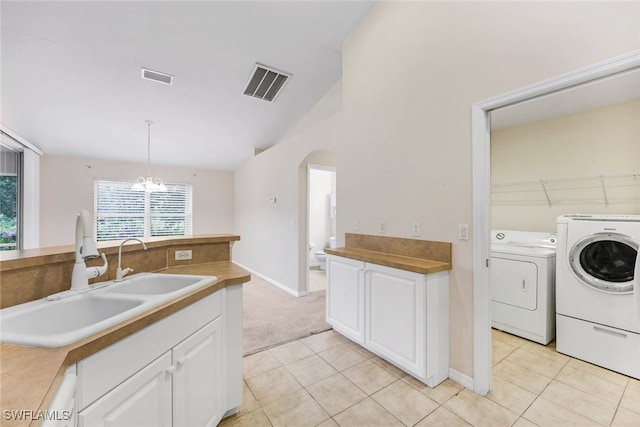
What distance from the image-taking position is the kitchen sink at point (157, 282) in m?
1.52

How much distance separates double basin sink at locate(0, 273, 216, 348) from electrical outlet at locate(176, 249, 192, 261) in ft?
1.30

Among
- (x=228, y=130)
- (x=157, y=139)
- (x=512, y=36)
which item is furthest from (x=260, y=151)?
(x=512, y=36)

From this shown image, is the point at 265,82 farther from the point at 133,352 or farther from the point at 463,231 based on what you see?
the point at 133,352

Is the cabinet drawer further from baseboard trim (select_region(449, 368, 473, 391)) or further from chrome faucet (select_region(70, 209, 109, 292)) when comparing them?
baseboard trim (select_region(449, 368, 473, 391))

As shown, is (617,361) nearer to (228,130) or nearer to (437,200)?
(437,200)

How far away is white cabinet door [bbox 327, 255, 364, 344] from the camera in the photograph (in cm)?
244

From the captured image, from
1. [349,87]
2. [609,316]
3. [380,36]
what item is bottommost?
[609,316]

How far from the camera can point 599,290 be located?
7.16 ft

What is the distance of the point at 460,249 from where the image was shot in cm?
201

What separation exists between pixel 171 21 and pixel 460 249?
10.8 ft

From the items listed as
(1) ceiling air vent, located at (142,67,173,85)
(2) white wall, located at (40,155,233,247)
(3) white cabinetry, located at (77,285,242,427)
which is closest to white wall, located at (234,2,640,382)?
(3) white cabinetry, located at (77,285,242,427)

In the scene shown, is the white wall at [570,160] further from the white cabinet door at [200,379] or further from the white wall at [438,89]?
the white cabinet door at [200,379]

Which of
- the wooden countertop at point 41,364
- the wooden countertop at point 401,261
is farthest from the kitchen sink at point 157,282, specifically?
the wooden countertop at point 401,261

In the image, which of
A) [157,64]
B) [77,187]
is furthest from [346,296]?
[77,187]
